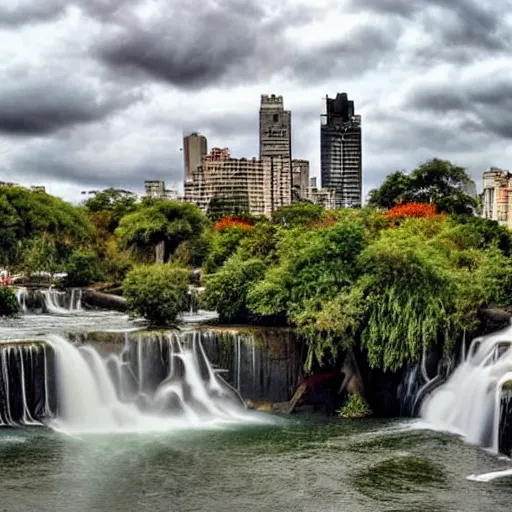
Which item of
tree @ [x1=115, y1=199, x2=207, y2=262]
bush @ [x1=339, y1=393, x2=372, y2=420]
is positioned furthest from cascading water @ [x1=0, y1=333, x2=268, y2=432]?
tree @ [x1=115, y1=199, x2=207, y2=262]

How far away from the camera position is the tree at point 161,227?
135ft

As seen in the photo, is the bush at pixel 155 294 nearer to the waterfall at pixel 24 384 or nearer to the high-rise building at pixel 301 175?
the waterfall at pixel 24 384

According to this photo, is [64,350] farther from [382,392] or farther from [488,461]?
[488,461]

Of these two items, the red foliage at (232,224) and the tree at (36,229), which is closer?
the tree at (36,229)

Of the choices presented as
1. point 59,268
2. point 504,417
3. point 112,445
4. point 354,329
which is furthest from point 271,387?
point 59,268

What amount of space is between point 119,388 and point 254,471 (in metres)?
6.02

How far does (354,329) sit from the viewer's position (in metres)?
20.5

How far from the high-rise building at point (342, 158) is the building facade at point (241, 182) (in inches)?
1045

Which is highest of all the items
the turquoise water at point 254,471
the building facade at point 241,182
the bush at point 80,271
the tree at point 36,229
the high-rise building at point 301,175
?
the high-rise building at point 301,175

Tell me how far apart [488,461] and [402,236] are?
8.12m

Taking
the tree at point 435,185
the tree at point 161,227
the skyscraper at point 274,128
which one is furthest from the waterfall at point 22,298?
the skyscraper at point 274,128

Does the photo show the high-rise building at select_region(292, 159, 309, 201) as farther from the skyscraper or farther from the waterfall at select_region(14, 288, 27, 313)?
the waterfall at select_region(14, 288, 27, 313)

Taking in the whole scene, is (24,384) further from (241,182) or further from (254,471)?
(241,182)

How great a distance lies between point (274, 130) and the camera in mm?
143250
